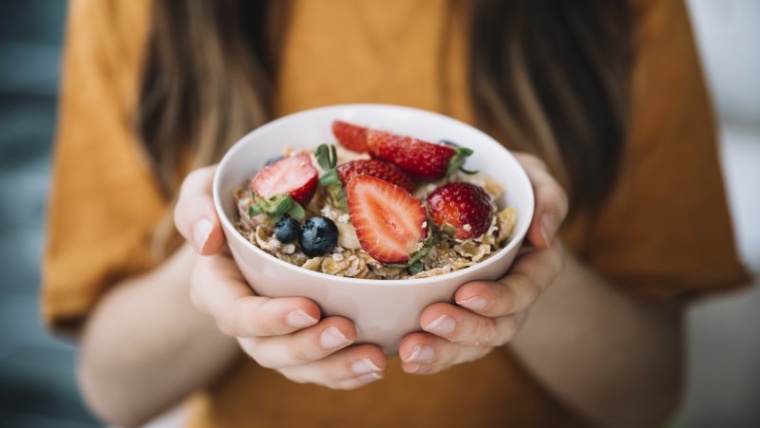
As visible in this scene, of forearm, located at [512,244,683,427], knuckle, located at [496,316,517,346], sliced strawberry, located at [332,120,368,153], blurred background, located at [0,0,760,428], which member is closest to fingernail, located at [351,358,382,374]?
knuckle, located at [496,316,517,346]

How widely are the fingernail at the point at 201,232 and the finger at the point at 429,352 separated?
0.18 metres

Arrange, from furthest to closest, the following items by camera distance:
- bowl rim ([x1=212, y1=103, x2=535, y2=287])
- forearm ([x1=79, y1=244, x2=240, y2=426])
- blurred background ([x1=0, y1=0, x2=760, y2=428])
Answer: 1. blurred background ([x1=0, y1=0, x2=760, y2=428])
2. forearm ([x1=79, y1=244, x2=240, y2=426])
3. bowl rim ([x1=212, y1=103, x2=535, y2=287])

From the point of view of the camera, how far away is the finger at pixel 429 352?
1.83ft

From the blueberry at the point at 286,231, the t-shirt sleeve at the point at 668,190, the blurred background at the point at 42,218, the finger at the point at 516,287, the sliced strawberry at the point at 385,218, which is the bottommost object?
the blurred background at the point at 42,218

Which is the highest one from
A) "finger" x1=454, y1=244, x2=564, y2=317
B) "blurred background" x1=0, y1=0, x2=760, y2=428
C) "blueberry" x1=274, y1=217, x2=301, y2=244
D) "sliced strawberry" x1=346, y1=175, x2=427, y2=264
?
"sliced strawberry" x1=346, y1=175, x2=427, y2=264

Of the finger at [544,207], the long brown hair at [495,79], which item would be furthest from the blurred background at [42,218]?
the finger at [544,207]

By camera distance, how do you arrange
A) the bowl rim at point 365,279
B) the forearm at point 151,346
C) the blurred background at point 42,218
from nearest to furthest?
1. the bowl rim at point 365,279
2. the forearm at point 151,346
3. the blurred background at point 42,218

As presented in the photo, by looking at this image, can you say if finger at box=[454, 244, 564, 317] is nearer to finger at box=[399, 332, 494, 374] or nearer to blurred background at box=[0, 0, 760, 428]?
finger at box=[399, 332, 494, 374]

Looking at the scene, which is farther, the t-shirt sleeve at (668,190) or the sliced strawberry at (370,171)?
the t-shirt sleeve at (668,190)

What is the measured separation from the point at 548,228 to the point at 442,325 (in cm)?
14

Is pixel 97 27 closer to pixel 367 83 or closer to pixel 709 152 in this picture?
pixel 367 83

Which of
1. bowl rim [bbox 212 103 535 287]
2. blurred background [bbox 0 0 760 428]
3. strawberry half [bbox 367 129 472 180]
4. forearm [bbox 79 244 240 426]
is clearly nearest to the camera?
bowl rim [bbox 212 103 535 287]

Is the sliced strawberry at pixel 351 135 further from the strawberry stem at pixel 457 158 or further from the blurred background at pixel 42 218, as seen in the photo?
the blurred background at pixel 42 218

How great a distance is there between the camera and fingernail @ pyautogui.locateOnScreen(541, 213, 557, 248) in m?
0.60
